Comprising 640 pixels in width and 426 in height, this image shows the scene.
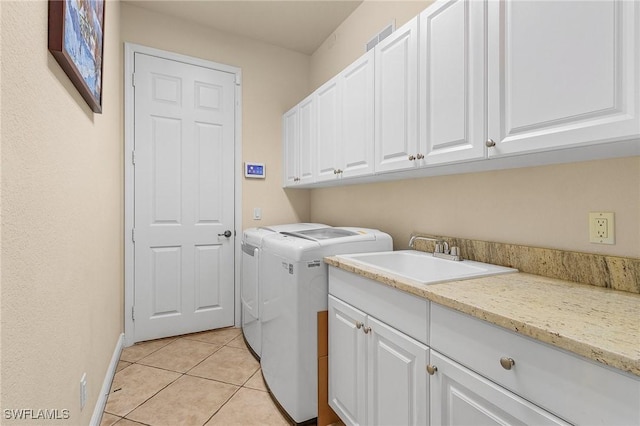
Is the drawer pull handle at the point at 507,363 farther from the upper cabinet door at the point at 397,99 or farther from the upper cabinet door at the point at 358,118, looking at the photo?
the upper cabinet door at the point at 358,118

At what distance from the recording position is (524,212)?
140 cm

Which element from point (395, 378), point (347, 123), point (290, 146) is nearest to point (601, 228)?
point (395, 378)

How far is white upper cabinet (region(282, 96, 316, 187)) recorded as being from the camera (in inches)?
102

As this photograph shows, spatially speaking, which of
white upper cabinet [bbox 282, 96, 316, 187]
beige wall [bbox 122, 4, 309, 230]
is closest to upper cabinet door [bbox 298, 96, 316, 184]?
white upper cabinet [bbox 282, 96, 316, 187]

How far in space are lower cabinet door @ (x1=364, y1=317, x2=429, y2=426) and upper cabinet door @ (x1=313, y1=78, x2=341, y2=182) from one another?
124 centimetres

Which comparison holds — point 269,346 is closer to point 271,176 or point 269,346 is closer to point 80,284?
point 80,284

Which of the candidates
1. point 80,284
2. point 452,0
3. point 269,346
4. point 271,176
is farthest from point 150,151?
point 452,0

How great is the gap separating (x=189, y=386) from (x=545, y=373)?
202 centimetres

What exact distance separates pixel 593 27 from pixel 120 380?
2.94 m

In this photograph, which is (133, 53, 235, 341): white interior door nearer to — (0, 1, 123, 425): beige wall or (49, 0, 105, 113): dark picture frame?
(0, 1, 123, 425): beige wall

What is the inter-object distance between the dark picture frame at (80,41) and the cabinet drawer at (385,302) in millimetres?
1337

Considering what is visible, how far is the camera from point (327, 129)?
2.34 m

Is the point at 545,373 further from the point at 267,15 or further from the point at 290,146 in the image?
the point at 267,15

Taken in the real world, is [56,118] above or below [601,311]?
above
